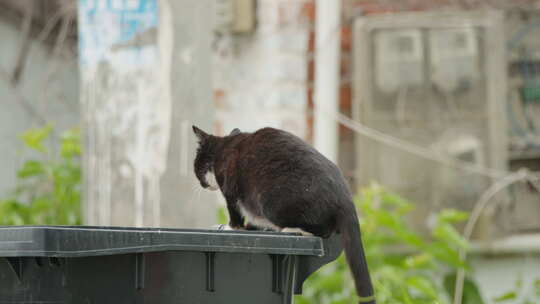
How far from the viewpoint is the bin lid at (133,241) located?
1.72m

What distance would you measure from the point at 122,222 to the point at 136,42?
0.65 meters

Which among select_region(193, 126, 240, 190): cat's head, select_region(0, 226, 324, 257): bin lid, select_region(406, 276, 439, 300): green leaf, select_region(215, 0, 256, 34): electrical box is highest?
select_region(215, 0, 256, 34): electrical box

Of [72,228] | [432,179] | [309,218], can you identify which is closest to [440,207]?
[432,179]

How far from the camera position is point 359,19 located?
456cm

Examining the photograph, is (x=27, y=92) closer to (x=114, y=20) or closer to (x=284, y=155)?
(x=114, y=20)

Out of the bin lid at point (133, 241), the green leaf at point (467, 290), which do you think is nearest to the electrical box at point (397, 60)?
the green leaf at point (467, 290)

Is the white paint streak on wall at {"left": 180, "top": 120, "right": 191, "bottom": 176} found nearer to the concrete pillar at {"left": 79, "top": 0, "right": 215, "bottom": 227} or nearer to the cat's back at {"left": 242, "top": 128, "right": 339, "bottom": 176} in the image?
the concrete pillar at {"left": 79, "top": 0, "right": 215, "bottom": 227}

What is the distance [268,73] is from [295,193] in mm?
2449

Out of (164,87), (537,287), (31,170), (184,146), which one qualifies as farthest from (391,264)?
(31,170)

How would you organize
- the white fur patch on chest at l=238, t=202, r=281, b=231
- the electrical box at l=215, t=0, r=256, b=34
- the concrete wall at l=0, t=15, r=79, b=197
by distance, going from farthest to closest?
the concrete wall at l=0, t=15, r=79, b=197, the electrical box at l=215, t=0, r=256, b=34, the white fur patch on chest at l=238, t=202, r=281, b=231

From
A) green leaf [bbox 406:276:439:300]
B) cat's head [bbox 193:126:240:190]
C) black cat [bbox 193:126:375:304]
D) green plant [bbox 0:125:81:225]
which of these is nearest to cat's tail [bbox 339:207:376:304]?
black cat [bbox 193:126:375:304]

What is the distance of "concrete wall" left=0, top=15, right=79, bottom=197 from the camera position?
5.28 metres

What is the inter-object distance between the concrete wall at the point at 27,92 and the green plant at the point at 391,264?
222 centimetres

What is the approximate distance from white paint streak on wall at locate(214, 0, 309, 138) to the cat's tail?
2315mm
